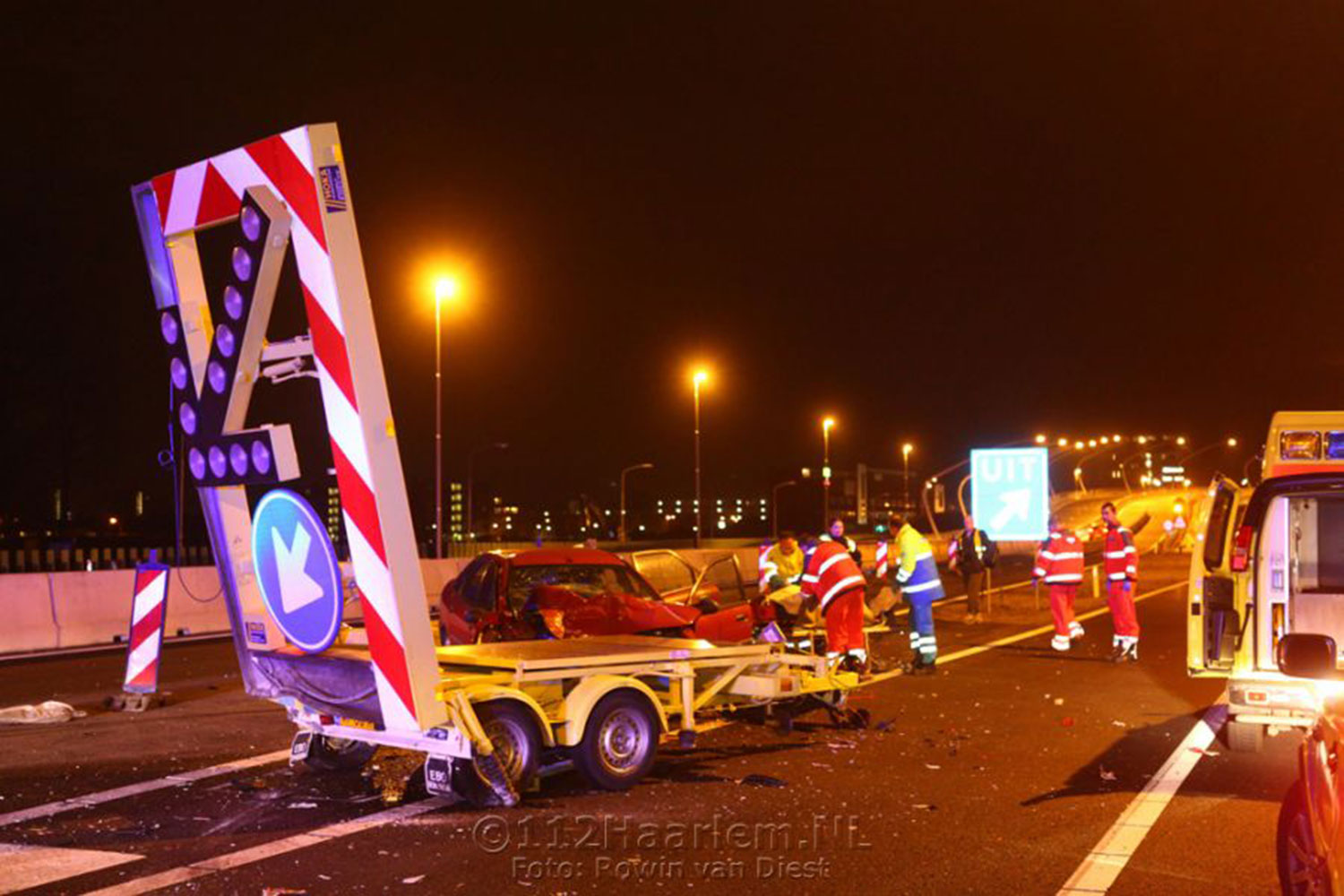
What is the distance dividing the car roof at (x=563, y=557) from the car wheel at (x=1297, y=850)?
8.20 m

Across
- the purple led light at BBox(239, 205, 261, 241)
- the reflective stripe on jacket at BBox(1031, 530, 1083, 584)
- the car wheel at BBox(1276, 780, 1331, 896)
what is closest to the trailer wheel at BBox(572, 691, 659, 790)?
the purple led light at BBox(239, 205, 261, 241)

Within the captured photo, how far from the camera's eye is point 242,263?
22.4 feet

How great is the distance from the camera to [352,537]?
22.1 ft

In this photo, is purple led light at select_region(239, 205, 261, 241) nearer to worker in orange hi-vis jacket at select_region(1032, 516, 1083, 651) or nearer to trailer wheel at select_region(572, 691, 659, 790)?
trailer wheel at select_region(572, 691, 659, 790)

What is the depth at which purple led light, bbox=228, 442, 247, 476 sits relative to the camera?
696 cm

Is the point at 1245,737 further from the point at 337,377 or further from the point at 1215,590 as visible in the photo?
the point at 337,377

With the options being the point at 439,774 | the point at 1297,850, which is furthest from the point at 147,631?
the point at 1297,850

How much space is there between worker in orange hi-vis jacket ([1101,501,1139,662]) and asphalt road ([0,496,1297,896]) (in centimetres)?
368

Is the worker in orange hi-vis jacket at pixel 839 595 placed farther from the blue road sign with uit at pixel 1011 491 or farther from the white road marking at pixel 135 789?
the blue road sign with uit at pixel 1011 491

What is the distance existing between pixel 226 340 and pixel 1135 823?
18.4 ft

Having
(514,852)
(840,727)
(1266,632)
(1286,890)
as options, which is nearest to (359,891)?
(514,852)

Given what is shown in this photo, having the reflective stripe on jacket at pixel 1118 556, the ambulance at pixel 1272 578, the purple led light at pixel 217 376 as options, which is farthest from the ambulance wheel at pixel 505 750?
the reflective stripe on jacket at pixel 1118 556

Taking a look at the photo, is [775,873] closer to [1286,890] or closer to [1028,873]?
[1028,873]

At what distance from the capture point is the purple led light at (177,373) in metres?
7.46
